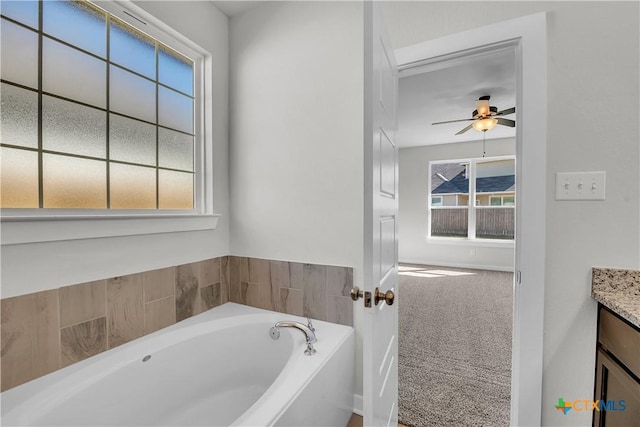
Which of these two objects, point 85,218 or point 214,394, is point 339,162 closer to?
point 85,218

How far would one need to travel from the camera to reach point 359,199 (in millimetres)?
1720

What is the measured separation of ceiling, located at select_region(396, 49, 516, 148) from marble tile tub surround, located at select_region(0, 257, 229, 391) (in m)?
1.88

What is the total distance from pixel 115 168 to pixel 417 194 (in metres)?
5.54

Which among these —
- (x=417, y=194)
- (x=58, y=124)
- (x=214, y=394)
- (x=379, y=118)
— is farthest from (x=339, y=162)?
(x=417, y=194)

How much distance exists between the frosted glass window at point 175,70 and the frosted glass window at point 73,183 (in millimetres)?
736

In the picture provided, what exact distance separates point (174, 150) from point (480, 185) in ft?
18.6

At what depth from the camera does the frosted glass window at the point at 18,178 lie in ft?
3.88

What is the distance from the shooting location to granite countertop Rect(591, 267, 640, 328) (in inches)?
41.5

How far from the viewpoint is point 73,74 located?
4.55ft

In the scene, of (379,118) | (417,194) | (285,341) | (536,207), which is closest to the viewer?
(379,118)

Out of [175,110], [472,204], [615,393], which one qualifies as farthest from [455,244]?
[175,110]

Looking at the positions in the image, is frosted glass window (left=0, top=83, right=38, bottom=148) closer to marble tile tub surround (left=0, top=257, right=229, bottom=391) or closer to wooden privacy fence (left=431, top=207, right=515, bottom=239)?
marble tile tub surround (left=0, top=257, right=229, bottom=391)

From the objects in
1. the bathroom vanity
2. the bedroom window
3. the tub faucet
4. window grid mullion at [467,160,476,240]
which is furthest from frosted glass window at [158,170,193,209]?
window grid mullion at [467,160,476,240]
